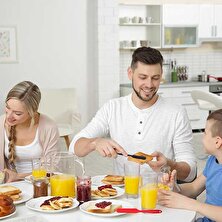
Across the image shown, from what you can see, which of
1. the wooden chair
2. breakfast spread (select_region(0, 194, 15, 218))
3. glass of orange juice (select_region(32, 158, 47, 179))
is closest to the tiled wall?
the wooden chair

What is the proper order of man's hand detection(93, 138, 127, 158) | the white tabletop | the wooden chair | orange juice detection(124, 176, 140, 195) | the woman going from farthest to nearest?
1. the wooden chair
2. the woman
3. man's hand detection(93, 138, 127, 158)
4. orange juice detection(124, 176, 140, 195)
5. the white tabletop

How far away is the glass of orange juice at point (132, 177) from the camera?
2172 millimetres

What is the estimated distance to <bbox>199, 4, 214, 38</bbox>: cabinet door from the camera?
7719 millimetres

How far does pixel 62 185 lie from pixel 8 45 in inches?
182

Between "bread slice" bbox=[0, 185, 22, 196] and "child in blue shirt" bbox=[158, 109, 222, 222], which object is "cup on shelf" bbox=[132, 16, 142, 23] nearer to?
"child in blue shirt" bbox=[158, 109, 222, 222]

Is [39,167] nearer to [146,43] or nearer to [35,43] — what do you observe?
[35,43]

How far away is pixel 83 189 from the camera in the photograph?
85.0 inches

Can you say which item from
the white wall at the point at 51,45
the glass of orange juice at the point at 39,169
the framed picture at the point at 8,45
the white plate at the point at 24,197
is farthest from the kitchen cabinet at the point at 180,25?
the white plate at the point at 24,197

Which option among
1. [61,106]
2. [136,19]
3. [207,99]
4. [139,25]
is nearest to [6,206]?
[207,99]

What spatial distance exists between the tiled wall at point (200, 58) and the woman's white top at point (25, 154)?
5.12 metres

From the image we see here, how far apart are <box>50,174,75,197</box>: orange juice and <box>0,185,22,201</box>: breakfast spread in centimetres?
16

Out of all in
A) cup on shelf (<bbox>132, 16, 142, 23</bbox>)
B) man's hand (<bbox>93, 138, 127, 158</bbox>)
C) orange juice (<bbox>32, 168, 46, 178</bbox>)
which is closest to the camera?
orange juice (<bbox>32, 168, 46, 178</bbox>)

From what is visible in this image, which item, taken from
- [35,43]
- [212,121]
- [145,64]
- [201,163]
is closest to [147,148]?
[145,64]

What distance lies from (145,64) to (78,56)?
425cm
